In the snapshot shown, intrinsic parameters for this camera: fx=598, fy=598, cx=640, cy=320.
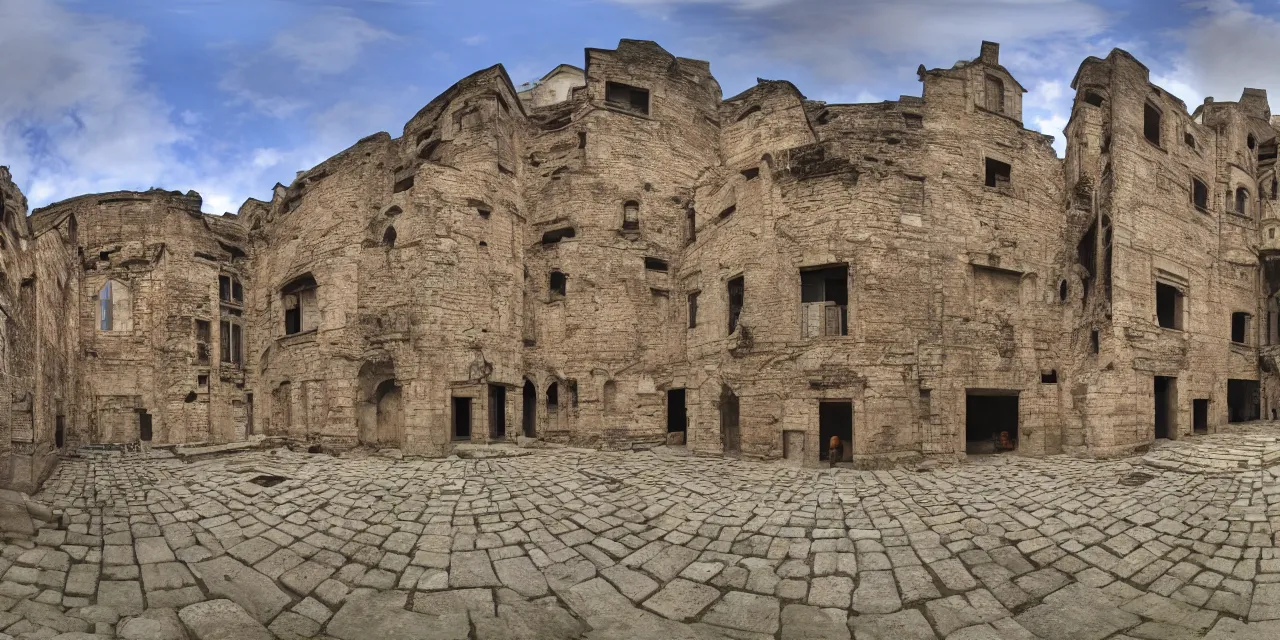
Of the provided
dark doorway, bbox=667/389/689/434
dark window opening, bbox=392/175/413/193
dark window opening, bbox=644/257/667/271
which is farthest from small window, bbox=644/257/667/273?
dark window opening, bbox=392/175/413/193

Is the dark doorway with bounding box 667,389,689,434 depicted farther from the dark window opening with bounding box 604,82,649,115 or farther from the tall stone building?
the dark window opening with bounding box 604,82,649,115

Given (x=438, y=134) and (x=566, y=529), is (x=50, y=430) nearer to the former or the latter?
(x=438, y=134)

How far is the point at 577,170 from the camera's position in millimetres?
18641

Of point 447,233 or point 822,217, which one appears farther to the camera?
point 447,233

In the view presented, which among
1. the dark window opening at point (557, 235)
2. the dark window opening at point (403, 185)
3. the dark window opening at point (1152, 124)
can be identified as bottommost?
the dark window opening at point (557, 235)

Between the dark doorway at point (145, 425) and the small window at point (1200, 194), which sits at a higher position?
the small window at point (1200, 194)

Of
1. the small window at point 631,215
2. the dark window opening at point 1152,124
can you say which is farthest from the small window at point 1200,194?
the small window at point 631,215

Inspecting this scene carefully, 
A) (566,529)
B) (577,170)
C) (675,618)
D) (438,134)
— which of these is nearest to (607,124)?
(577,170)

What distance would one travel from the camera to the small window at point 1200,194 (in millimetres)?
16797

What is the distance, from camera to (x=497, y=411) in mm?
18000

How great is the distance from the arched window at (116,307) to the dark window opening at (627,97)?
59.2 ft

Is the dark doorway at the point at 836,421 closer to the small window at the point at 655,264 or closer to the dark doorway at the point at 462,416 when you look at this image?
the small window at the point at 655,264

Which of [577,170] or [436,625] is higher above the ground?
[577,170]

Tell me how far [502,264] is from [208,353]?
12982 mm
